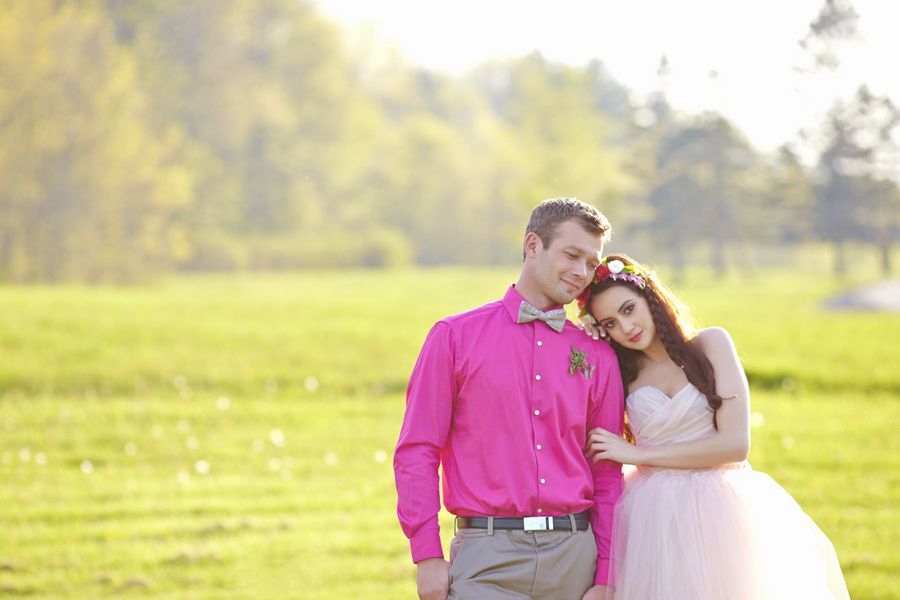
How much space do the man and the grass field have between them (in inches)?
65.4

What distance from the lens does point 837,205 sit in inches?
1021

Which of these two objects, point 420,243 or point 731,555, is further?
point 420,243

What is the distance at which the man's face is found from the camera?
11.7ft

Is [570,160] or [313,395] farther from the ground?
[570,160]

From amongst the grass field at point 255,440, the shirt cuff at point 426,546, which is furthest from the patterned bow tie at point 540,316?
the grass field at point 255,440

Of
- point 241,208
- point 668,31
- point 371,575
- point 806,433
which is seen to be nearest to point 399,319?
point 668,31

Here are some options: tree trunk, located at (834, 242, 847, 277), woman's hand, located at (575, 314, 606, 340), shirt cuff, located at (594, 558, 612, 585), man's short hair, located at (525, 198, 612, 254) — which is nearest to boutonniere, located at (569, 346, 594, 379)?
woman's hand, located at (575, 314, 606, 340)

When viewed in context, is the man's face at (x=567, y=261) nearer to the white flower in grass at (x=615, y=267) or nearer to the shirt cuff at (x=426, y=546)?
the white flower in grass at (x=615, y=267)

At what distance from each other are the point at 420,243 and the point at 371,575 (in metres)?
38.9

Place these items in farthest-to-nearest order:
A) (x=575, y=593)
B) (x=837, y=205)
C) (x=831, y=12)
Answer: (x=837, y=205) → (x=831, y=12) → (x=575, y=593)

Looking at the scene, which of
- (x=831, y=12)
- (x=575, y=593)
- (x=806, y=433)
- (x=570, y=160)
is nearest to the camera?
(x=575, y=593)

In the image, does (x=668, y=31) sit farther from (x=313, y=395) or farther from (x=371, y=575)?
(x=371, y=575)

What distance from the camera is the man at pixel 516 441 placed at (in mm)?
3475

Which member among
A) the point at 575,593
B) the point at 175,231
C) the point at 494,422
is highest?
the point at 175,231
